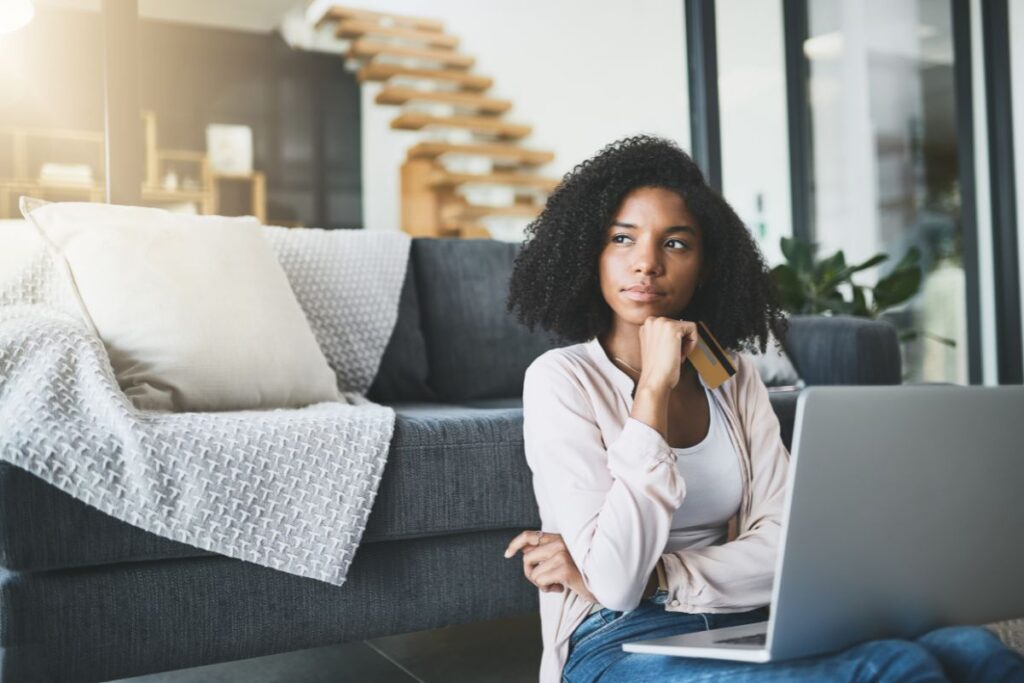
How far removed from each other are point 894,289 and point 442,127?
8.17 ft

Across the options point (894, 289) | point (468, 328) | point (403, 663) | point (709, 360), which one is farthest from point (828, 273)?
point (709, 360)

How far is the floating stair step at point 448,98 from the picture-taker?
4.76m

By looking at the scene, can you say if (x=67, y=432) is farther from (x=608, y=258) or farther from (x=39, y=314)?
(x=608, y=258)

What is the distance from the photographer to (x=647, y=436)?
0.95 metres

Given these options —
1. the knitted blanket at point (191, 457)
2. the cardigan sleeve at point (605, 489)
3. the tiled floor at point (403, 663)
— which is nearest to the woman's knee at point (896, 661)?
the cardigan sleeve at point (605, 489)

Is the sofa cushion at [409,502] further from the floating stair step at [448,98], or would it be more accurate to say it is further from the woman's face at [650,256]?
the floating stair step at [448,98]

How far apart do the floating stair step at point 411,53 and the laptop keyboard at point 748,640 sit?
4.05 meters

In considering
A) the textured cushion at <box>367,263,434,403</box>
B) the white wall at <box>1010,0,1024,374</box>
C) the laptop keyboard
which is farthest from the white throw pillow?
the white wall at <box>1010,0,1024,374</box>

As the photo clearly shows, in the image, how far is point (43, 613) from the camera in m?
1.21

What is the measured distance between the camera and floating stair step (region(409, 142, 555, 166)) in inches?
184

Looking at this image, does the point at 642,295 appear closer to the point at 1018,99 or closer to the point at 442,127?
the point at 1018,99

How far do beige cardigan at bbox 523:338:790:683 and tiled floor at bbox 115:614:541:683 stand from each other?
0.67m

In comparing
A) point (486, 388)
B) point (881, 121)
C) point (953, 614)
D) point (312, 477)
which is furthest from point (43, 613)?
point (881, 121)

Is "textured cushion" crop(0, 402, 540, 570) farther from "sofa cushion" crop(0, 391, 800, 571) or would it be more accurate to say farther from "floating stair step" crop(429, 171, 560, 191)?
"floating stair step" crop(429, 171, 560, 191)
